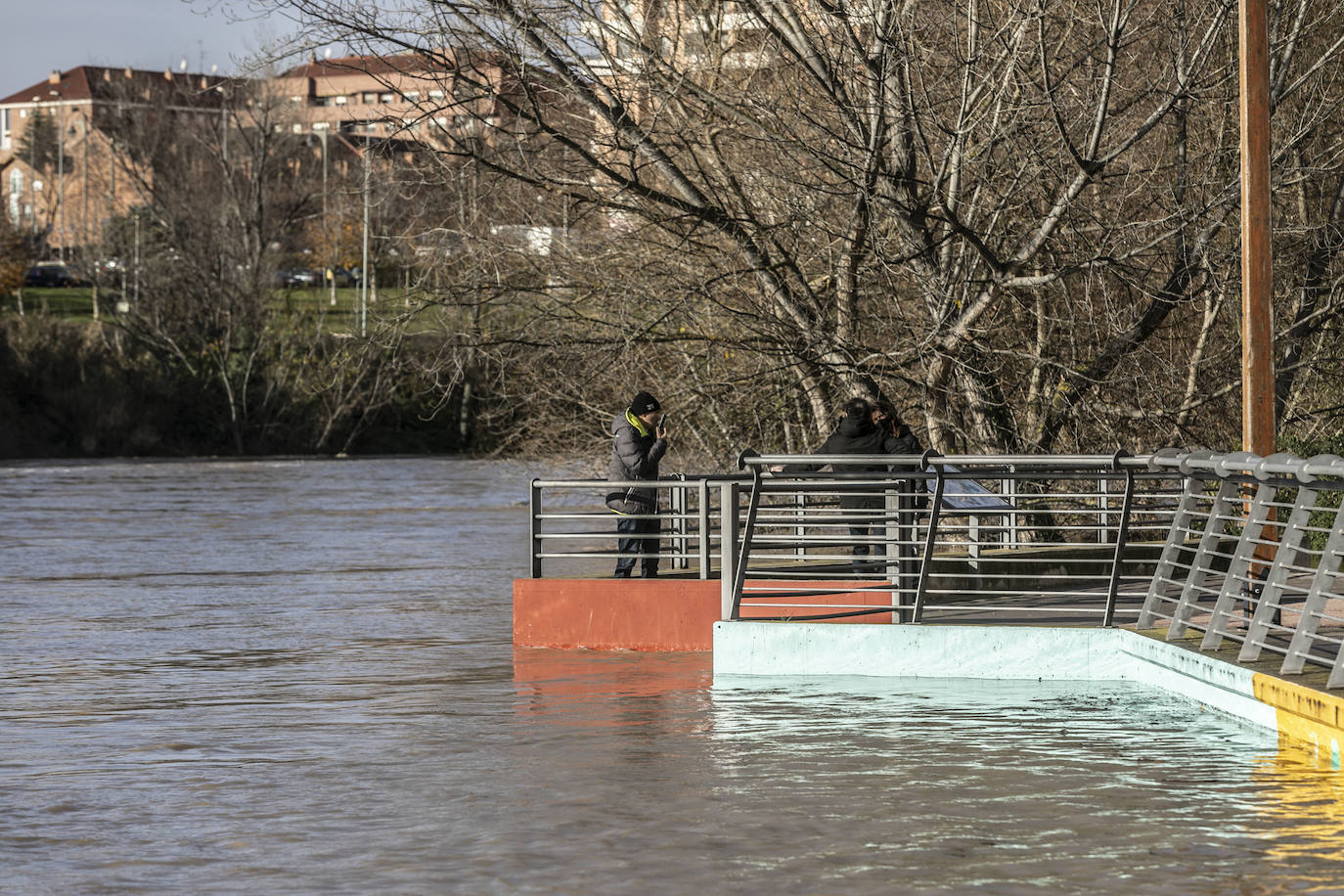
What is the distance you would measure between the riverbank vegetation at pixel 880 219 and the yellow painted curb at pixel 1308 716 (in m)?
9.78

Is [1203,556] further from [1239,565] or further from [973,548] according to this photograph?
[973,548]

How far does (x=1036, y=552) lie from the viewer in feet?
62.3

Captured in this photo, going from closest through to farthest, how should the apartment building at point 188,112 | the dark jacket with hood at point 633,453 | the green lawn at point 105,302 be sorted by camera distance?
the dark jacket with hood at point 633,453 → the apartment building at point 188,112 → the green lawn at point 105,302

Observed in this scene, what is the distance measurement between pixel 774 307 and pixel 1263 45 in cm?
994

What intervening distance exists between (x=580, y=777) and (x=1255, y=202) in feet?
23.9

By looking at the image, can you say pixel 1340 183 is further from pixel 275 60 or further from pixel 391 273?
pixel 391 273

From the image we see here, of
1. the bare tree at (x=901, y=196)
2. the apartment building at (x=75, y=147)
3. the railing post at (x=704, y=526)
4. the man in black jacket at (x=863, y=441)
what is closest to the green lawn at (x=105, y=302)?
the apartment building at (x=75, y=147)

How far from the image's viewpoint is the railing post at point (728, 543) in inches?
579

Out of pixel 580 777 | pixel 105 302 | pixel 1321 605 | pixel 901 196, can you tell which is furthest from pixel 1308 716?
pixel 105 302

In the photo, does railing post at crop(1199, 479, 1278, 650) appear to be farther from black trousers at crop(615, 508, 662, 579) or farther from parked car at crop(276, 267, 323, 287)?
parked car at crop(276, 267, 323, 287)

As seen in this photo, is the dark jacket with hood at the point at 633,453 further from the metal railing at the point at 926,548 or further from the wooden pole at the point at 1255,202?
the wooden pole at the point at 1255,202

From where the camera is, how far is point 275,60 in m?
21.8

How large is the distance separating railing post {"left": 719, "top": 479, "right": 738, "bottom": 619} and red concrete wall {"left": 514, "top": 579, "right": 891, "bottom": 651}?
1.20 meters

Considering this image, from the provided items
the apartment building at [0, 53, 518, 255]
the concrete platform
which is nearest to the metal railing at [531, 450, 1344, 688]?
the concrete platform
